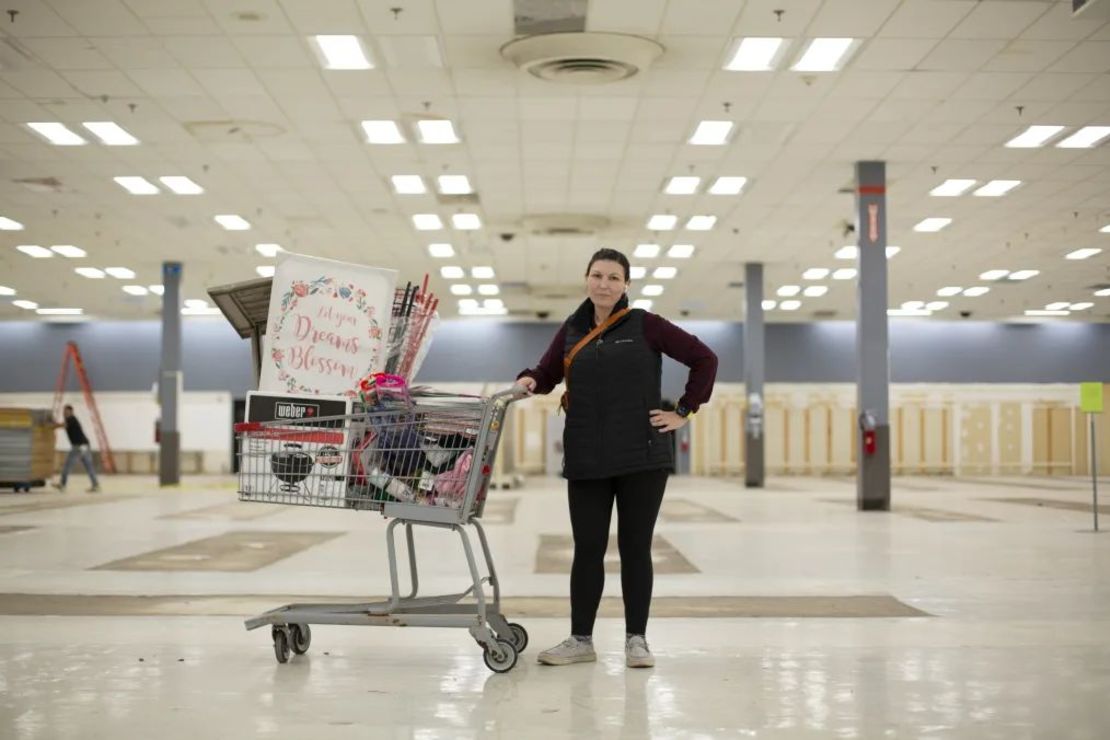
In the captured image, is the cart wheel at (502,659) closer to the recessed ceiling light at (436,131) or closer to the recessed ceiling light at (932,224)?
the recessed ceiling light at (436,131)

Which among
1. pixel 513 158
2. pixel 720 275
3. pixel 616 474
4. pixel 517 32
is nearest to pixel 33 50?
pixel 517 32

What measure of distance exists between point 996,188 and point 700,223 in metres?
5.45

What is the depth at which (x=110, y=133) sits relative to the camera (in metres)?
16.7

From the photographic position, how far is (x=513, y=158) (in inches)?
711

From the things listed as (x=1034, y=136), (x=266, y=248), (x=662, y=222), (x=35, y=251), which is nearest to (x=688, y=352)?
(x=1034, y=136)

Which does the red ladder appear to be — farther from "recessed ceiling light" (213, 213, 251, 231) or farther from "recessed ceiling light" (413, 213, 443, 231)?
"recessed ceiling light" (413, 213, 443, 231)

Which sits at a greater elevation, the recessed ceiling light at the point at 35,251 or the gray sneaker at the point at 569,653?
the recessed ceiling light at the point at 35,251

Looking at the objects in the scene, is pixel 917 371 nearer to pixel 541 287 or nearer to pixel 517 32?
pixel 541 287

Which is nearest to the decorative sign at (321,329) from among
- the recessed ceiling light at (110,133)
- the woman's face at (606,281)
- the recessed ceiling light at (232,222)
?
the woman's face at (606,281)

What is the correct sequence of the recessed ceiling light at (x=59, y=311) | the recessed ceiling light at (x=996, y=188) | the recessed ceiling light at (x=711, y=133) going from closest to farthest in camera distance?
the recessed ceiling light at (x=711, y=133) < the recessed ceiling light at (x=996, y=188) < the recessed ceiling light at (x=59, y=311)

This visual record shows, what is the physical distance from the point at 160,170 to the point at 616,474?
15501 mm

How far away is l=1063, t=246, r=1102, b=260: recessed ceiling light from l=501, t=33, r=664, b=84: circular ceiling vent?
1676cm

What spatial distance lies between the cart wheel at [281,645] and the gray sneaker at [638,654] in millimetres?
1369

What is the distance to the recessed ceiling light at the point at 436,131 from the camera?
631 inches
